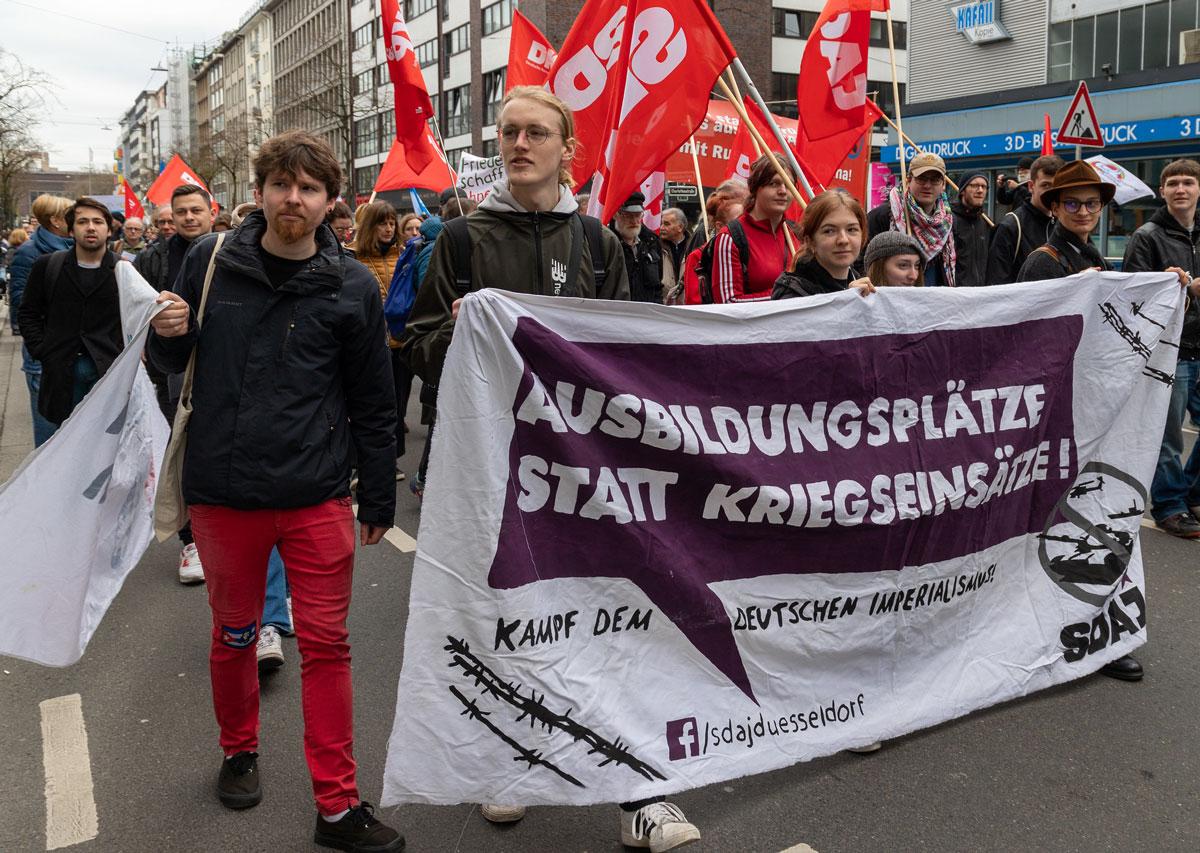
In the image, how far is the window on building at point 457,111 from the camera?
166 ft

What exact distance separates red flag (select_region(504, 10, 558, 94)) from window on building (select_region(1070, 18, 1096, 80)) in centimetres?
2150

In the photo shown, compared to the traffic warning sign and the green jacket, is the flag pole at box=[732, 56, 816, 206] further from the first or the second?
the traffic warning sign

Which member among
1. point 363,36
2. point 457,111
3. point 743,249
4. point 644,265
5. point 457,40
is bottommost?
point 743,249

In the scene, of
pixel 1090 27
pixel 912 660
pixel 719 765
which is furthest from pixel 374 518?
pixel 1090 27

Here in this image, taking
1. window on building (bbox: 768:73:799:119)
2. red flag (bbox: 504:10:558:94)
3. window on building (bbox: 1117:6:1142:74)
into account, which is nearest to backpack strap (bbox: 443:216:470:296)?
red flag (bbox: 504:10:558:94)

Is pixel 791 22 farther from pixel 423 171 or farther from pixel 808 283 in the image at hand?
pixel 808 283

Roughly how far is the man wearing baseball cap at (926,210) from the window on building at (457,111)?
44.9 m

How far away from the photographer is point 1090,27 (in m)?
26.5

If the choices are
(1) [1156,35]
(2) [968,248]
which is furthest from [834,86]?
(1) [1156,35]

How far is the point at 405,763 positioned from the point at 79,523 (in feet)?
3.60

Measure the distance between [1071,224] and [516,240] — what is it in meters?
2.86

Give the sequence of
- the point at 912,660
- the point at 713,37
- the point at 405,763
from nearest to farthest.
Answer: the point at 405,763 < the point at 912,660 < the point at 713,37

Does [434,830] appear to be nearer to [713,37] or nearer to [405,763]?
[405,763]

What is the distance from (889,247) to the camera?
417 centimetres
